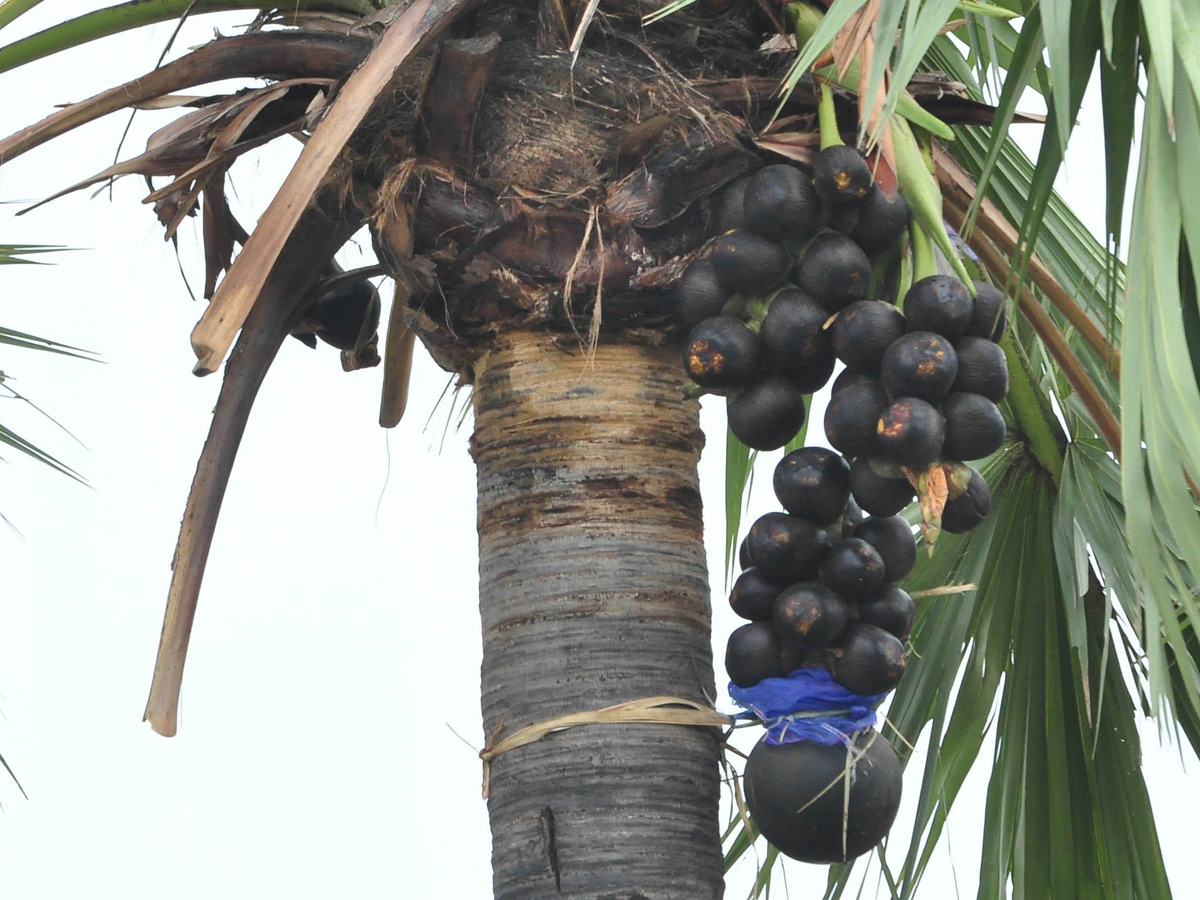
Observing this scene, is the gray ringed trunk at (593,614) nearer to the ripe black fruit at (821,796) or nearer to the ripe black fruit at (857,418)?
the ripe black fruit at (821,796)

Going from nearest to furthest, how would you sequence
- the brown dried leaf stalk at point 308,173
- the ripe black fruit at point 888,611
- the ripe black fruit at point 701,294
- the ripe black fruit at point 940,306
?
1. the brown dried leaf stalk at point 308,173
2. the ripe black fruit at point 940,306
3. the ripe black fruit at point 888,611
4. the ripe black fruit at point 701,294

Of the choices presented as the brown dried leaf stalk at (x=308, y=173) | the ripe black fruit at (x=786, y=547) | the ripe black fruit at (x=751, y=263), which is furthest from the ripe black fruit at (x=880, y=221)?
the brown dried leaf stalk at (x=308, y=173)

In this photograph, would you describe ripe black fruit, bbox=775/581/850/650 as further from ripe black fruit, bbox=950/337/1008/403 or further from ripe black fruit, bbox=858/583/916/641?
ripe black fruit, bbox=950/337/1008/403

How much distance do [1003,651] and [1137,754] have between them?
0.32 metres

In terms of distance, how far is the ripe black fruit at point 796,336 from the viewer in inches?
87.5

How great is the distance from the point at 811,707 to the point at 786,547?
0.22 metres

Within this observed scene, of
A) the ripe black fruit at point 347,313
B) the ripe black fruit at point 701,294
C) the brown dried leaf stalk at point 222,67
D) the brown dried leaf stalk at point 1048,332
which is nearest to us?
the ripe black fruit at point 701,294

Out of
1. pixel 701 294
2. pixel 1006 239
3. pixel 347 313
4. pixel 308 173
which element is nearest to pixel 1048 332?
pixel 1006 239

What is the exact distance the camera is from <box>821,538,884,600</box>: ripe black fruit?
85.8 inches

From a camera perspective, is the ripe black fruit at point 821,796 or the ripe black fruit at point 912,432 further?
the ripe black fruit at point 821,796

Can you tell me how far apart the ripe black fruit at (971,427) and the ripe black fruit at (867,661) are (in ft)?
0.91

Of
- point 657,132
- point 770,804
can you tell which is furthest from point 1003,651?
point 657,132

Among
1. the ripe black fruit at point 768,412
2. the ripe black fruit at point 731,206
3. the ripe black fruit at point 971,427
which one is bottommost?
the ripe black fruit at point 971,427

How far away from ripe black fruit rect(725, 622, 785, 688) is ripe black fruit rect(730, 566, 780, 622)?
2 cm
